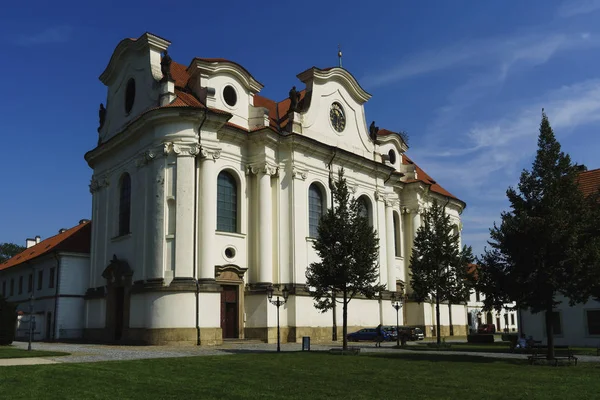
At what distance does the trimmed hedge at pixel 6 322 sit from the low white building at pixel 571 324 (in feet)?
90.5

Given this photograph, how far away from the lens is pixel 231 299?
34625 millimetres

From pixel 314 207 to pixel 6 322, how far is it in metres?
19.8

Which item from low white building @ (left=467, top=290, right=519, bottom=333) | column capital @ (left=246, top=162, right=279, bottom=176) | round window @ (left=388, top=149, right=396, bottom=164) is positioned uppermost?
round window @ (left=388, top=149, right=396, bottom=164)

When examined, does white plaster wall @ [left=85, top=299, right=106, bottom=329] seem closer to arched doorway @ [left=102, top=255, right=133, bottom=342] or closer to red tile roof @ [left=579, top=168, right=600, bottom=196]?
arched doorway @ [left=102, top=255, right=133, bottom=342]

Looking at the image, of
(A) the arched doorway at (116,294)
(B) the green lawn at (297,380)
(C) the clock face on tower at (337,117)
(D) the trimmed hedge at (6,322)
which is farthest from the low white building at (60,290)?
(B) the green lawn at (297,380)

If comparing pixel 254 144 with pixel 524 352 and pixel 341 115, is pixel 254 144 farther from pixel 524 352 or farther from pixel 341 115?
pixel 524 352


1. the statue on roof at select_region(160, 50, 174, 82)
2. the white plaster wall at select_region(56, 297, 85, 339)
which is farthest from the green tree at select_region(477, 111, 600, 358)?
the white plaster wall at select_region(56, 297, 85, 339)

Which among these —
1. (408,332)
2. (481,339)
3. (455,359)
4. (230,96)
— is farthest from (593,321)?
(230,96)

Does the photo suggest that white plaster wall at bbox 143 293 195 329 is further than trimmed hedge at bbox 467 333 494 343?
No

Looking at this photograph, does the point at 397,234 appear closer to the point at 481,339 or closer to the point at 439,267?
the point at 481,339

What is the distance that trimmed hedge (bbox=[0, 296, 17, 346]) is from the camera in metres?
28.9

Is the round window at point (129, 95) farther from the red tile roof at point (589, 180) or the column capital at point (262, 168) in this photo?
the red tile roof at point (589, 180)

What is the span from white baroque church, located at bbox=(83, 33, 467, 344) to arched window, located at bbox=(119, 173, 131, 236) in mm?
124

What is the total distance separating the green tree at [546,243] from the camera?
21.8 metres
